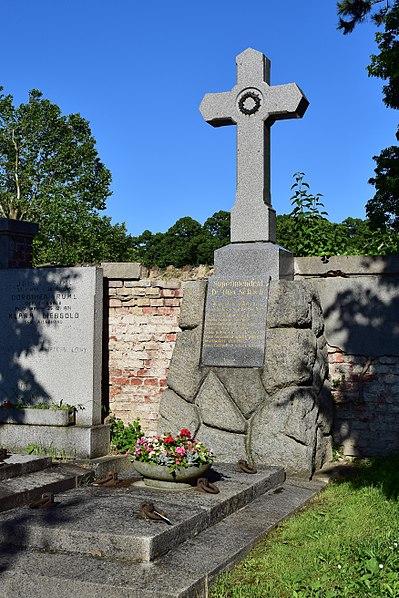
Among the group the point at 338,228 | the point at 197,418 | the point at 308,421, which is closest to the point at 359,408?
the point at 308,421

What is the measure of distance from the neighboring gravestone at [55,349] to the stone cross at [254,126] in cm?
166

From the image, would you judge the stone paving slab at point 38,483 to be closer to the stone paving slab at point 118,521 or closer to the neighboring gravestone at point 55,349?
the stone paving slab at point 118,521

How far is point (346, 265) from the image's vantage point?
734 cm

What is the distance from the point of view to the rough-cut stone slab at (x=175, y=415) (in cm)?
698

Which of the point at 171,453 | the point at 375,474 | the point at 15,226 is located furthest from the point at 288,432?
the point at 15,226

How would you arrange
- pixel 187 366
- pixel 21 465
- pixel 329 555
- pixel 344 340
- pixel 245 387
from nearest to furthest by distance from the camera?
pixel 329 555 → pixel 21 465 → pixel 245 387 → pixel 187 366 → pixel 344 340

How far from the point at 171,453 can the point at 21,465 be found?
5.30 feet

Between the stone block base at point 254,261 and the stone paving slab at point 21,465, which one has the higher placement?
the stone block base at point 254,261

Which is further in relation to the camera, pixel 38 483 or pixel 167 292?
pixel 167 292

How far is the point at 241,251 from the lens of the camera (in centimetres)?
718

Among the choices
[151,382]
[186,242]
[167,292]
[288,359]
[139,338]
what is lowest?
[151,382]

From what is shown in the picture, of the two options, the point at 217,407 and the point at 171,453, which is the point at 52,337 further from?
the point at 171,453

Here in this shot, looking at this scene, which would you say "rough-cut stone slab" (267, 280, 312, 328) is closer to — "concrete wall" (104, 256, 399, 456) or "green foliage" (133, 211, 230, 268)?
"concrete wall" (104, 256, 399, 456)

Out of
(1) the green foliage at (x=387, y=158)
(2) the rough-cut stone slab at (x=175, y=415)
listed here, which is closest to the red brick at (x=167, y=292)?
(2) the rough-cut stone slab at (x=175, y=415)
